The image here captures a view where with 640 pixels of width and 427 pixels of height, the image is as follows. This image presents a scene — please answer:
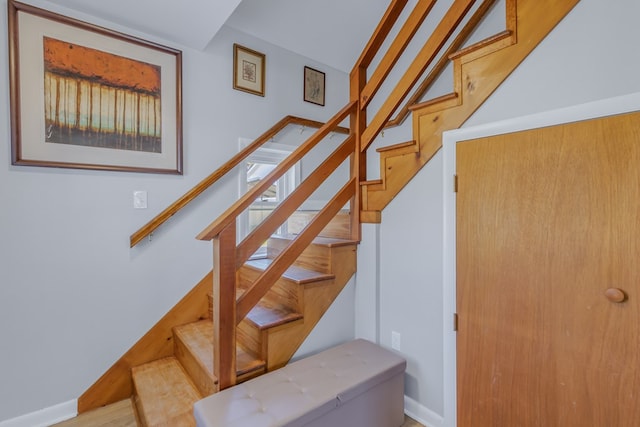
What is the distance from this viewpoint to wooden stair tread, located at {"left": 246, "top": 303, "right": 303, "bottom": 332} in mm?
1609

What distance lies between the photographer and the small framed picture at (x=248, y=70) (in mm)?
2410

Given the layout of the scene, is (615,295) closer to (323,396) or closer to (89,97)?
(323,396)

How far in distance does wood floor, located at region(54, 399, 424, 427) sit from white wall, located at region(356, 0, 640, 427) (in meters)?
0.37

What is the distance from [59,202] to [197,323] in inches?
45.3

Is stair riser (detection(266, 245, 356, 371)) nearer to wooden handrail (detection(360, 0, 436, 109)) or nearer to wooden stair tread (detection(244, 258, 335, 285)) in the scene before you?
wooden stair tread (detection(244, 258, 335, 285))

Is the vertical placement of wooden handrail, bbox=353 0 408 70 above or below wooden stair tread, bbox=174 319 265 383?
above

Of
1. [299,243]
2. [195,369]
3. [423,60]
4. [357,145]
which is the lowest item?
[195,369]

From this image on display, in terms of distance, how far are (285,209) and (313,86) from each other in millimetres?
1765

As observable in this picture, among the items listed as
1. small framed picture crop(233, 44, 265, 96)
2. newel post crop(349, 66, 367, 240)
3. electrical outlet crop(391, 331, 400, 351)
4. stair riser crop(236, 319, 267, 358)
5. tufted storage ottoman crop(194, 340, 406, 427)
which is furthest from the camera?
small framed picture crop(233, 44, 265, 96)

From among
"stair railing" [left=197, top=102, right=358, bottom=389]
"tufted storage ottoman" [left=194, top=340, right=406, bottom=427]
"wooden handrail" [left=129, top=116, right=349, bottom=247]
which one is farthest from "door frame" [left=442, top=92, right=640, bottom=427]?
"wooden handrail" [left=129, top=116, right=349, bottom=247]

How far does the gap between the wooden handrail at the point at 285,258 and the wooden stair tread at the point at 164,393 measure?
0.52 meters

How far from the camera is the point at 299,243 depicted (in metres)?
1.75

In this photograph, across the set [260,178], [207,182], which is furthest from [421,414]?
[260,178]

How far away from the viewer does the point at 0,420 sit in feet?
5.20
